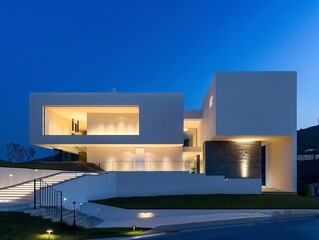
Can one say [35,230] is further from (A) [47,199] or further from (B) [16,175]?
(B) [16,175]

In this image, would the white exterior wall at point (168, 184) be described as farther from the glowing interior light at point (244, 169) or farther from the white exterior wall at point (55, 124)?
the white exterior wall at point (55, 124)

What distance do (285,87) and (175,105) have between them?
24.1 feet

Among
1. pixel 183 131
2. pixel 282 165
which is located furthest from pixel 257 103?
pixel 183 131

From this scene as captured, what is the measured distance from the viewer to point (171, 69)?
2566 inches

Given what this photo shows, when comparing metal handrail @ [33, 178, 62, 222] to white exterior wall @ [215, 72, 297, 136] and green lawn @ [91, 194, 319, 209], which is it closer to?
green lawn @ [91, 194, 319, 209]

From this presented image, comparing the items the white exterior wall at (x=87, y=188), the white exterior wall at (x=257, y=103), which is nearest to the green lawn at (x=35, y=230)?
the white exterior wall at (x=87, y=188)

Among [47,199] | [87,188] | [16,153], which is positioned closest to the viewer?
[47,199]

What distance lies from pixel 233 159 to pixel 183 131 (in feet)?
13.3

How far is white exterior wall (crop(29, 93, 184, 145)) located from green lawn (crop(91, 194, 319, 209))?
5.29 m

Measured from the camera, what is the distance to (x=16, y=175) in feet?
52.1

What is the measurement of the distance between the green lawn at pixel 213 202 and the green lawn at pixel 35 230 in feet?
17.5

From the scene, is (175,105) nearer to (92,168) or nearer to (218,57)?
(92,168)

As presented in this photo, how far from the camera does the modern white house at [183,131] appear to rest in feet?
63.1

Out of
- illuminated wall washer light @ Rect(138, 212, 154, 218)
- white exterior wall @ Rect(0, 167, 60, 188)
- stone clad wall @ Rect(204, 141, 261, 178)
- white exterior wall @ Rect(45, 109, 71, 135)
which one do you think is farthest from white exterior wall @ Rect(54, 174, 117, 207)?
white exterior wall @ Rect(45, 109, 71, 135)
